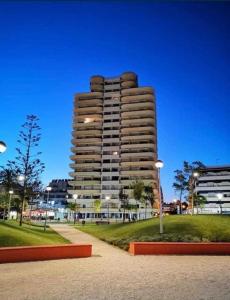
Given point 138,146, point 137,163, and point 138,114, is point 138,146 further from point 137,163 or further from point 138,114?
point 138,114

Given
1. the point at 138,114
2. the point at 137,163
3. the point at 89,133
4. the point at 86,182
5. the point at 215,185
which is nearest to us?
the point at 137,163

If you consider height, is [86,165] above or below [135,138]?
below

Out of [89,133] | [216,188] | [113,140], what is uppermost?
[89,133]

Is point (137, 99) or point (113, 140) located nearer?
point (113, 140)

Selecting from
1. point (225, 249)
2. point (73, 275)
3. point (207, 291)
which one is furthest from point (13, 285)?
point (225, 249)

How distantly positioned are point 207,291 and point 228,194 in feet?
434

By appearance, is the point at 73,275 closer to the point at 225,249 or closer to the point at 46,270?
the point at 46,270

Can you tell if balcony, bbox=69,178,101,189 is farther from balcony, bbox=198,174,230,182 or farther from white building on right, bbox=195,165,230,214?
balcony, bbox=198,174,230,182

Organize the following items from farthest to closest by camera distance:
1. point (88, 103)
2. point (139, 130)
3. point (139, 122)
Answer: point (88, 103), point (139, 122), point (139, 130)

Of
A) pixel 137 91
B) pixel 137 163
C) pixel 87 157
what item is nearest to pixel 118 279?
pixel 137 163

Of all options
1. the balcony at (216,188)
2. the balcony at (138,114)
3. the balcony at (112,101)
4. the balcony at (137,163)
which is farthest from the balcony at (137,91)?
the balcony at (216,188)

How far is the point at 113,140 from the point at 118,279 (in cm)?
12160

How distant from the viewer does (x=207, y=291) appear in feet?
31.4

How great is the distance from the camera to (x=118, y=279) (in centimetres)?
1144
